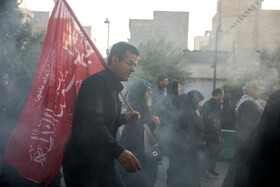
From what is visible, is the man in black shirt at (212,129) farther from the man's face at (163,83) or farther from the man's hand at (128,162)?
the man's hand at (128,162)

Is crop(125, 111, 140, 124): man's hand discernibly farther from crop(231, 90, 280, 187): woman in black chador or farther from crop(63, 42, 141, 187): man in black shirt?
crop(231, 90, 280, 187): woman in black chador

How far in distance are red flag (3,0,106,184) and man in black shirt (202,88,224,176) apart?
3625 mm

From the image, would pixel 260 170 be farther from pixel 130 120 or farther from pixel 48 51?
pixel 48 51

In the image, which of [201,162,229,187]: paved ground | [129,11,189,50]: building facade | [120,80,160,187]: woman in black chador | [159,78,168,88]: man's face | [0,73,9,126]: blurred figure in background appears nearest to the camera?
[120,80,160,187]: woman in black chador

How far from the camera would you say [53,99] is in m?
2.60

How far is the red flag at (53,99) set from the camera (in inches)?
97.7

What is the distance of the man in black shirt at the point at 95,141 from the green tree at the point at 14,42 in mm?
3055

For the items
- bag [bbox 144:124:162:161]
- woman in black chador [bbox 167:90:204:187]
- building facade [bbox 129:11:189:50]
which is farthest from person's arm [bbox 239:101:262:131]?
building facade [bbox 129:11:189:50]

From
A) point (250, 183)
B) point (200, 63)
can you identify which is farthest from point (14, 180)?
point (200, 63)

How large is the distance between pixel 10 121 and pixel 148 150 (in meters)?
1.40

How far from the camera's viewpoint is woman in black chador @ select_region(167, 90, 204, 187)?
4699 mm

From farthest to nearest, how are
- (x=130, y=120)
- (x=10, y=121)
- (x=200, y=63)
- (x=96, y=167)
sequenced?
(x=200, y=63) < (x=10, y=121) < (x=130, y=120) < (x=96, y=167)

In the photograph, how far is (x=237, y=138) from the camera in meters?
5.38

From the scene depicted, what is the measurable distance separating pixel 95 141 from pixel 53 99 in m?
0.55
